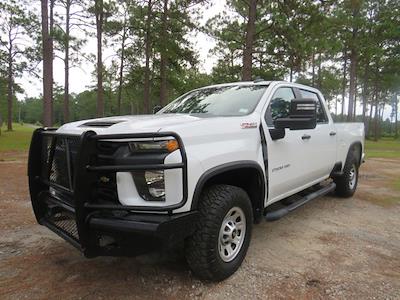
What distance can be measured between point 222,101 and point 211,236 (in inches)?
75.7

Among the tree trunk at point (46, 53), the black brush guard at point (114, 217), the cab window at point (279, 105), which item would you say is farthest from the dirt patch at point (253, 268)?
the tree trunk at point (46, 53)

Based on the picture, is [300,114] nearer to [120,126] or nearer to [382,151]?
[120,126]

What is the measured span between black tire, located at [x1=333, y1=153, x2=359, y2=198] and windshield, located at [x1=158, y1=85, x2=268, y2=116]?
292 centimetres

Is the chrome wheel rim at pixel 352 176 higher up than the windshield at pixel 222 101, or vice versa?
the windshield at pixel 222 101

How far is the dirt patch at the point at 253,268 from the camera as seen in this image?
3.12m

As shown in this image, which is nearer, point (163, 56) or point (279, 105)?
point (279, 105)

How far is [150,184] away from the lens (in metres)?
2.79

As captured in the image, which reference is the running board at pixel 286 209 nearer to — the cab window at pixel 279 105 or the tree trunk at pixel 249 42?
the cab window at pixel 279 105

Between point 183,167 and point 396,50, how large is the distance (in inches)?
1150

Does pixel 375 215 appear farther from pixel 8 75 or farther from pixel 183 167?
pixel 8 75

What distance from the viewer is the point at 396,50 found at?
2661 cm

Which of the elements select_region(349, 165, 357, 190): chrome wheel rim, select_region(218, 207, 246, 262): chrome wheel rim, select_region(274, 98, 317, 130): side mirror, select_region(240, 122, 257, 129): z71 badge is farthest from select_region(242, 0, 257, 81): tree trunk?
select_region(218, 207, 246, 262): chrome wheel rim

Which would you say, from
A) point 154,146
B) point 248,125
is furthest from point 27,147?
point 154,146

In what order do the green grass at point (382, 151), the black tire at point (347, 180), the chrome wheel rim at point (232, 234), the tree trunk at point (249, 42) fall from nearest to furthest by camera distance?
the chrome wheel rim at point (232, 234) → the black tire at point (347, 180) → the tree trunk at point (249, 42) → the green grass at point (382, 151)
